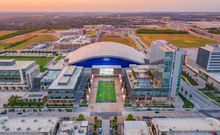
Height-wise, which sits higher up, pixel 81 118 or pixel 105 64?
pixel 105 64

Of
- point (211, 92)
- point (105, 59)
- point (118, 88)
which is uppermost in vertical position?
point (105, 59)

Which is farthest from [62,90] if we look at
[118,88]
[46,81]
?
[118,88]

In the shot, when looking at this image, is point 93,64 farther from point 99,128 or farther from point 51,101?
point 99,128

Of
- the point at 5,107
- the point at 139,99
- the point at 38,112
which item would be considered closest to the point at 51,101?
the point at 38,112

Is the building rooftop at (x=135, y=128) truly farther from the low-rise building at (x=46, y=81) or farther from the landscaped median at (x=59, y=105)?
the low-rise building at (x=46, y=81)

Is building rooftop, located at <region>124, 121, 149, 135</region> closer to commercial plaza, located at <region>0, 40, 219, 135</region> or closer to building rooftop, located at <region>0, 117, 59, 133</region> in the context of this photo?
commercial plaza, located at <region>0, 40, 219, 135</region>

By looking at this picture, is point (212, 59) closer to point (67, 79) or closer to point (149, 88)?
point (149, 88)
